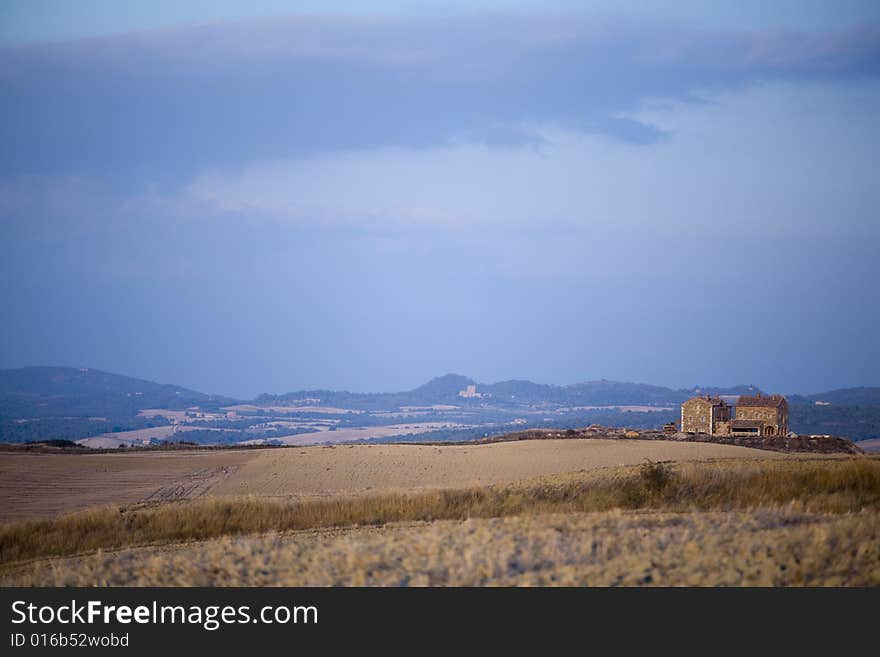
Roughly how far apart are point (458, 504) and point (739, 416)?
2939 centimetres

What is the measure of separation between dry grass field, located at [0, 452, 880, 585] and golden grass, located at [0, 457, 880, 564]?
5 cm

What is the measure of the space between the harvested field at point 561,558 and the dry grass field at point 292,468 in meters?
14.9

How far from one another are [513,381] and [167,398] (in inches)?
2936

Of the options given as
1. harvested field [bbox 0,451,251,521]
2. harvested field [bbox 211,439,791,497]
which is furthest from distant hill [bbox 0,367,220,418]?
harvested field [bbox 211,439,791,497]

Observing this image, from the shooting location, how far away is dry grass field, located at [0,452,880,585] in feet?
30.7

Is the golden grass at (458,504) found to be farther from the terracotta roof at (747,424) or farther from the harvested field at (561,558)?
the terracotta roof at (747,424)

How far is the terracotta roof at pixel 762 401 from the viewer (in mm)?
43594

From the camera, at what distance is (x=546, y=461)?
3744 centimetres

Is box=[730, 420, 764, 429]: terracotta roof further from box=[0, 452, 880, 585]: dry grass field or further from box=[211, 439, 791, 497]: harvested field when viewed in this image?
box=[0, 452, 880, 585]: dry grass field

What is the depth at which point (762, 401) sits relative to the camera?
44.1 m

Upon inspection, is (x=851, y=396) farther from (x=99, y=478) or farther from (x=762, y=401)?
(x=99, y=478)
